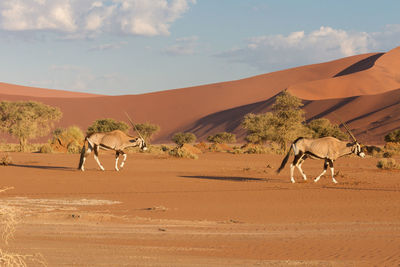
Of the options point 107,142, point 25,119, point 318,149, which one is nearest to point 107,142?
point 107,142

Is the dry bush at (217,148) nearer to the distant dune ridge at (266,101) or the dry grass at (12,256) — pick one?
the distant dune ridge at (266,101)

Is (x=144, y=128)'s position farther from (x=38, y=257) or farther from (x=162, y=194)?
(x=38, y=257)

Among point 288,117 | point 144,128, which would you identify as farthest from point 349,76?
point 288,117

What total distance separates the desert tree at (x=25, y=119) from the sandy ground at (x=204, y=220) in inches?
1130

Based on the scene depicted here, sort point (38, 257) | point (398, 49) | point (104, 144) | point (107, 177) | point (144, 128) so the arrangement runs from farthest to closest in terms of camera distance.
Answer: point (398, 49)
point (144, 128)
point (104, 144)
point (107, 177)
point (38, 257)

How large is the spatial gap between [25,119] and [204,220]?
41618mm

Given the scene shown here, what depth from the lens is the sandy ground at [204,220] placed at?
8.25m

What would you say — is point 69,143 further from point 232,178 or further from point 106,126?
point 232,178

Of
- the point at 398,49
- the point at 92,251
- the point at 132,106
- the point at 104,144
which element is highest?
the point at 398,49

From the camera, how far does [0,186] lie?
18.6 meters

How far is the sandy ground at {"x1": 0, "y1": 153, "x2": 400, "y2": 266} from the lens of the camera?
8.25m

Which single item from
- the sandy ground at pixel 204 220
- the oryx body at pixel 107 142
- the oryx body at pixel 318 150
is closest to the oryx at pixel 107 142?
the oryx body at pixel 107 142

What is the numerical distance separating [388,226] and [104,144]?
14.8 meters

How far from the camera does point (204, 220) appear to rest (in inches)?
479
